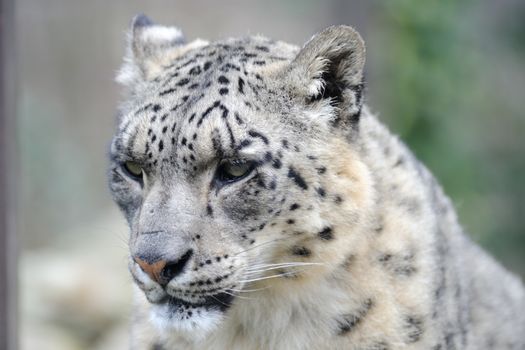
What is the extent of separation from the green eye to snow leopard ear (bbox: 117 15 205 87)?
68cm

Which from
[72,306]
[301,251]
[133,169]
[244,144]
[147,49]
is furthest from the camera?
[72,306]

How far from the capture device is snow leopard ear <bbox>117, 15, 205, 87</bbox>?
5.44 m

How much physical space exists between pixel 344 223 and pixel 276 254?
0.40 m

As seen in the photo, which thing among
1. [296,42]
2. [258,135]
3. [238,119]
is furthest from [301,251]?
[296,42]

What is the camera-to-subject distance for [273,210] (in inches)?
179

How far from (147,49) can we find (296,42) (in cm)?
735

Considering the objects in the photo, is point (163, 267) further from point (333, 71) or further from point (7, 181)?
point (7, 181)

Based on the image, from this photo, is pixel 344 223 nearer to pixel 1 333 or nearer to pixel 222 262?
pixel 222 262

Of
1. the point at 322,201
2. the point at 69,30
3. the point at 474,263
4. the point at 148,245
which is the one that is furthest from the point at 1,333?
the point at 69,30

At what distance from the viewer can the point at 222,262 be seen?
4461mm

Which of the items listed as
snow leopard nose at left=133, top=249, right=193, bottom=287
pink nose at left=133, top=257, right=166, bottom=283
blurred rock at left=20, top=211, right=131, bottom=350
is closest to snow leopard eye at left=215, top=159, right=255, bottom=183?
snow leopard nose at left=133, top=249, right=193, bottom=287

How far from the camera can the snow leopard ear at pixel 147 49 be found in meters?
5.44

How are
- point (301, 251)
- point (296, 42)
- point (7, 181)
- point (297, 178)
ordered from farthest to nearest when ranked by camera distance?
1. point (296, 42)
2. point (7, 181)
3. point (301, 251)
4. point (297, 178)

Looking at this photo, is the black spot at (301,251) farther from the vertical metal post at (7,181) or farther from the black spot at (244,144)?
the vertical metal post at (7,181)
